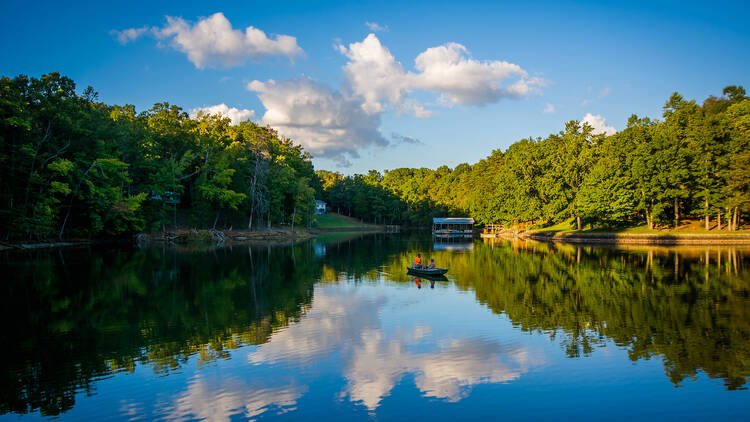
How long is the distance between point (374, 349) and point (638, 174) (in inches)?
2230

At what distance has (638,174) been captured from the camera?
2277 inches

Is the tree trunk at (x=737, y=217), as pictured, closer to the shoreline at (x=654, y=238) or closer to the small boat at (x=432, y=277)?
the shoreline at (x=654, y=238)

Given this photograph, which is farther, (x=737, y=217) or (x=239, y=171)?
(x=239, y=171)

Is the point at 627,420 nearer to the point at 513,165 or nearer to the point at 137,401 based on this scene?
the point at 137,401

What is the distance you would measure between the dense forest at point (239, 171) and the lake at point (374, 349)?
20938 mm

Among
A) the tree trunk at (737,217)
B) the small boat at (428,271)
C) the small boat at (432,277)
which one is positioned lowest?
the small boat at (432,277)

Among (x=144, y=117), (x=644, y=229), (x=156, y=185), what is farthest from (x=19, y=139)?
(x=644, y=229)

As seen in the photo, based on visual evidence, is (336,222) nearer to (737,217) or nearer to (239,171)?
(239,171)

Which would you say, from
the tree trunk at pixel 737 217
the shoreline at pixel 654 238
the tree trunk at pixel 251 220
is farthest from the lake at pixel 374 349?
the tree trunk at pixel 251 220

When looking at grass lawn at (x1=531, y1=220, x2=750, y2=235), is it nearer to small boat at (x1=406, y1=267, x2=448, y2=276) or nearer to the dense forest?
the dense forest

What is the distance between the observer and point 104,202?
150 ft

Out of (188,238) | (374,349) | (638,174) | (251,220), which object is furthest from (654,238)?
(188,238)

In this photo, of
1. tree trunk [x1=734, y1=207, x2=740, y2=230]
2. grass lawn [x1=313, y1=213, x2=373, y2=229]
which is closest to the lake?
tree trunk [x1=734, y1=207, x2=740, y2=230]

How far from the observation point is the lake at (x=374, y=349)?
898 cm
